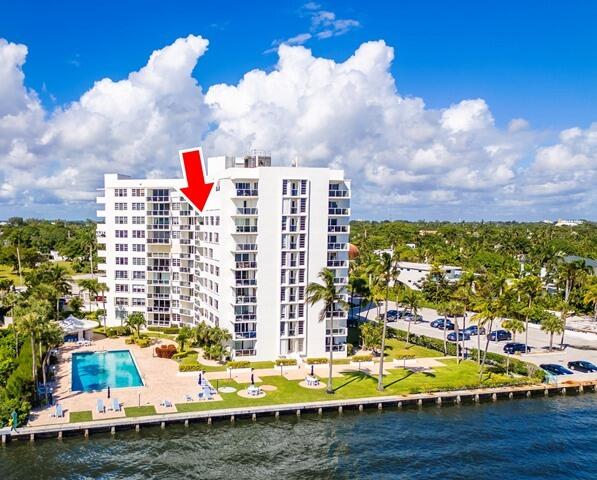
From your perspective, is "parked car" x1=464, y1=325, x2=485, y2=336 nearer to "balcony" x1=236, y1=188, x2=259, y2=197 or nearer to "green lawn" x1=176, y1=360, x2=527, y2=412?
"green lawn" x1=176, y1=360, x2=527, y2=412

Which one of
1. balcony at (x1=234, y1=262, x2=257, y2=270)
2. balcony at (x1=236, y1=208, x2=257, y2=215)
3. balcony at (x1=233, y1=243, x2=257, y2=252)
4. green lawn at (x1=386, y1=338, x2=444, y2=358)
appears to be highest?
balcony at (x1=236, y1=208, x2=257, y2=215)

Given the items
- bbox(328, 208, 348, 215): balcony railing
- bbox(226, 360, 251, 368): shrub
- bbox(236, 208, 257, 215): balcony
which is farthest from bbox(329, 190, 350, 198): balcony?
bbox(226, 360, 251, 368): shrub

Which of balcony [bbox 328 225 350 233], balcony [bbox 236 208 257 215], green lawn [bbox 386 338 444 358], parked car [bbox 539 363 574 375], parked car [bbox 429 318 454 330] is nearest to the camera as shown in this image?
parked car [bbox 539 363 574 375]

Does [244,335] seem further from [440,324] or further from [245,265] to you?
[440,324]

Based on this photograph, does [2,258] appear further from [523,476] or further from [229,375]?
[523,476]

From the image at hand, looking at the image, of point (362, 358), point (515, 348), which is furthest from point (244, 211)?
point (515, 348)

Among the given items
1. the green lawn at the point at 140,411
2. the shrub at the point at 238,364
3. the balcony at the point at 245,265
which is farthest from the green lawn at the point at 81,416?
the balcony at the point at 245,265
